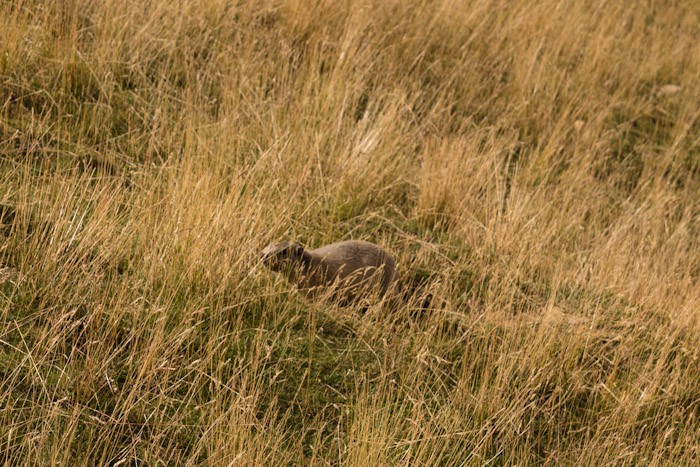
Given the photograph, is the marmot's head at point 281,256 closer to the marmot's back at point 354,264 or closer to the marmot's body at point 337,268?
the marmot's body at point 337,268

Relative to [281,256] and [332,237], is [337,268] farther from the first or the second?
[332,237]

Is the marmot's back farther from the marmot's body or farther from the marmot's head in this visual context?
the marmot's head

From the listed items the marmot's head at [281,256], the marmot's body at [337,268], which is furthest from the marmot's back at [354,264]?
the marmot's head at [281,256]

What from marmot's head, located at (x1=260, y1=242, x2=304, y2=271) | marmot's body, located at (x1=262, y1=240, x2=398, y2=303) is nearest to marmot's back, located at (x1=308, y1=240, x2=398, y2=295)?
marmot's body, located at (x1=262, y1=240, x2=398, y2=303)

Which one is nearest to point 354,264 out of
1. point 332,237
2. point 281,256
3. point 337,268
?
point 337,268

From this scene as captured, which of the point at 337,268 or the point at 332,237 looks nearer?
the point at 337,268

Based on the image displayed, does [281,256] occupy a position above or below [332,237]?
above

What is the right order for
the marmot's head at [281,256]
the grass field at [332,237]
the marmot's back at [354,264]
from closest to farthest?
the grass field at [332,237] < the marmot's head at [281,256] < the marmot's back at [354,264]

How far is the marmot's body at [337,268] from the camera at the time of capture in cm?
337

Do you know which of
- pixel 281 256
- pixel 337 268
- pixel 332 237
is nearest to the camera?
pixel 281 256

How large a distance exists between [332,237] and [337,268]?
57 centimetres

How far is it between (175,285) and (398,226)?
5.19 ft

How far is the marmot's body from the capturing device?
3365 millimetres

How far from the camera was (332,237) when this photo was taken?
4.05 meters
